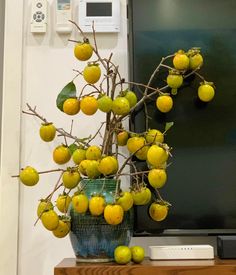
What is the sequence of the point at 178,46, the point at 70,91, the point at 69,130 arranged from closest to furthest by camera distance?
the point at 70,91 < the point at 178,46 < the point at 69,130

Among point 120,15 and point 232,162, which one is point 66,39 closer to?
point 120,15

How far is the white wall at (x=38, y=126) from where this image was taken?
1.46 metres

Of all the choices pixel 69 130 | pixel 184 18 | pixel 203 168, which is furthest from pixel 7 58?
pixel 203 168

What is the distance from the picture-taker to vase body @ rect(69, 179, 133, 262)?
111 cm

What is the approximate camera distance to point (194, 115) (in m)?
1.36

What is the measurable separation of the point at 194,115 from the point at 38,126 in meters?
0.53

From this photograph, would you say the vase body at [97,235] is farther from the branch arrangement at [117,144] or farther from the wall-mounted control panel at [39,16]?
the wall-mounted control panel at [39,16]

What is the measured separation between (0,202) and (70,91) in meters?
0.46

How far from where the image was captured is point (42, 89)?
1.56 meters

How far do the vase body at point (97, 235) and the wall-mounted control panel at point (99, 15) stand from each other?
0.66m

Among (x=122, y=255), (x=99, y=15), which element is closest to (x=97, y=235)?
(x=122, y=255)

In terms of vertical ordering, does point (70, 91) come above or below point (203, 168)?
above

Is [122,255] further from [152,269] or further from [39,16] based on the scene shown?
[39,16]

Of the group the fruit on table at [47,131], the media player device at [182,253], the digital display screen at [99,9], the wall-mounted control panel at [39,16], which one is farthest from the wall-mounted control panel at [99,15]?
the media player device at [182,253]
